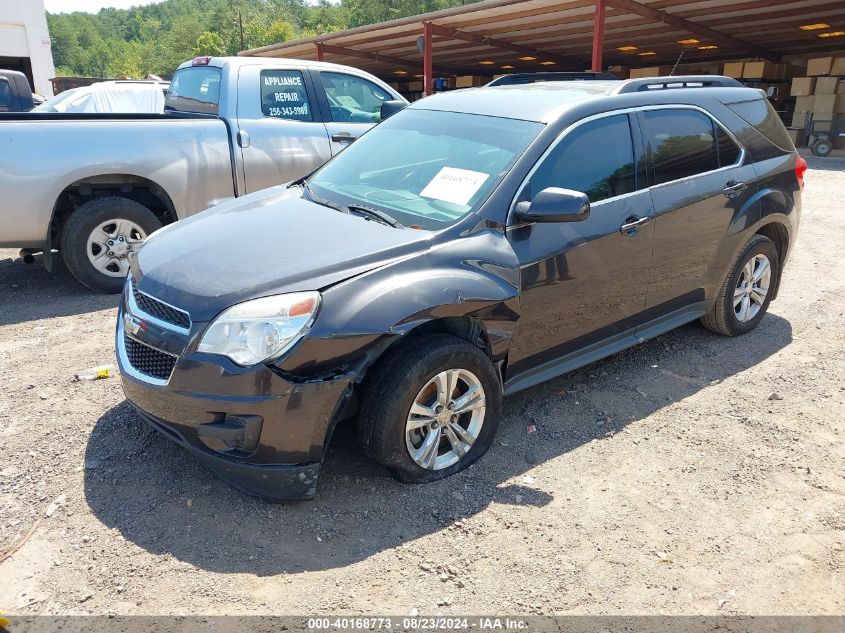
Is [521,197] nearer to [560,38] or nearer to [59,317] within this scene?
[59,317]

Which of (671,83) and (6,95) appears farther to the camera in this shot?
(6,95)

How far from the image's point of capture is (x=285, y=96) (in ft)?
22.4

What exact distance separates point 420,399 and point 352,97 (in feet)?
16.2

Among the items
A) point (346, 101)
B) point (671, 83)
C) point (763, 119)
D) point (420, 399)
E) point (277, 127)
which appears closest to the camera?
point (420, 399)

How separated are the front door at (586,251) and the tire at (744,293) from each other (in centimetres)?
112

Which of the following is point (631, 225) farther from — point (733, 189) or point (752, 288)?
point (752, 288)

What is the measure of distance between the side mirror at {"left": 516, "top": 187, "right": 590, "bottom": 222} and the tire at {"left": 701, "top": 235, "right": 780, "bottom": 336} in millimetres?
2093

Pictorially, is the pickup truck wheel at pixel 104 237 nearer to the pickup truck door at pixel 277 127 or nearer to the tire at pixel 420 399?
the pickup truck door at pixel 277 127

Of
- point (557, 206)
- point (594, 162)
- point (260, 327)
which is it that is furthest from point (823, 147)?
point (260, 327)

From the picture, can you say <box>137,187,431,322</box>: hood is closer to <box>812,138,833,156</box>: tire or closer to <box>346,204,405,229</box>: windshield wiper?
<box>346,204,405,229</box>: windshield wiper

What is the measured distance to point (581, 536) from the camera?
3.01 metres

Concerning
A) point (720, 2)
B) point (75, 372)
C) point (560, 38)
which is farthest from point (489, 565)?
point (560, 38)

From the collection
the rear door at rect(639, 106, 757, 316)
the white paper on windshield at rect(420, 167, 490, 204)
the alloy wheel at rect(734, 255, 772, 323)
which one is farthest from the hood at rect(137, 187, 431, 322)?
the alloy wheel at rect(734, 255, 772, 323)

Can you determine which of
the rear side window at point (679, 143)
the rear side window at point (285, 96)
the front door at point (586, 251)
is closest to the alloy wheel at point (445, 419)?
the front door at point (586, 251)
